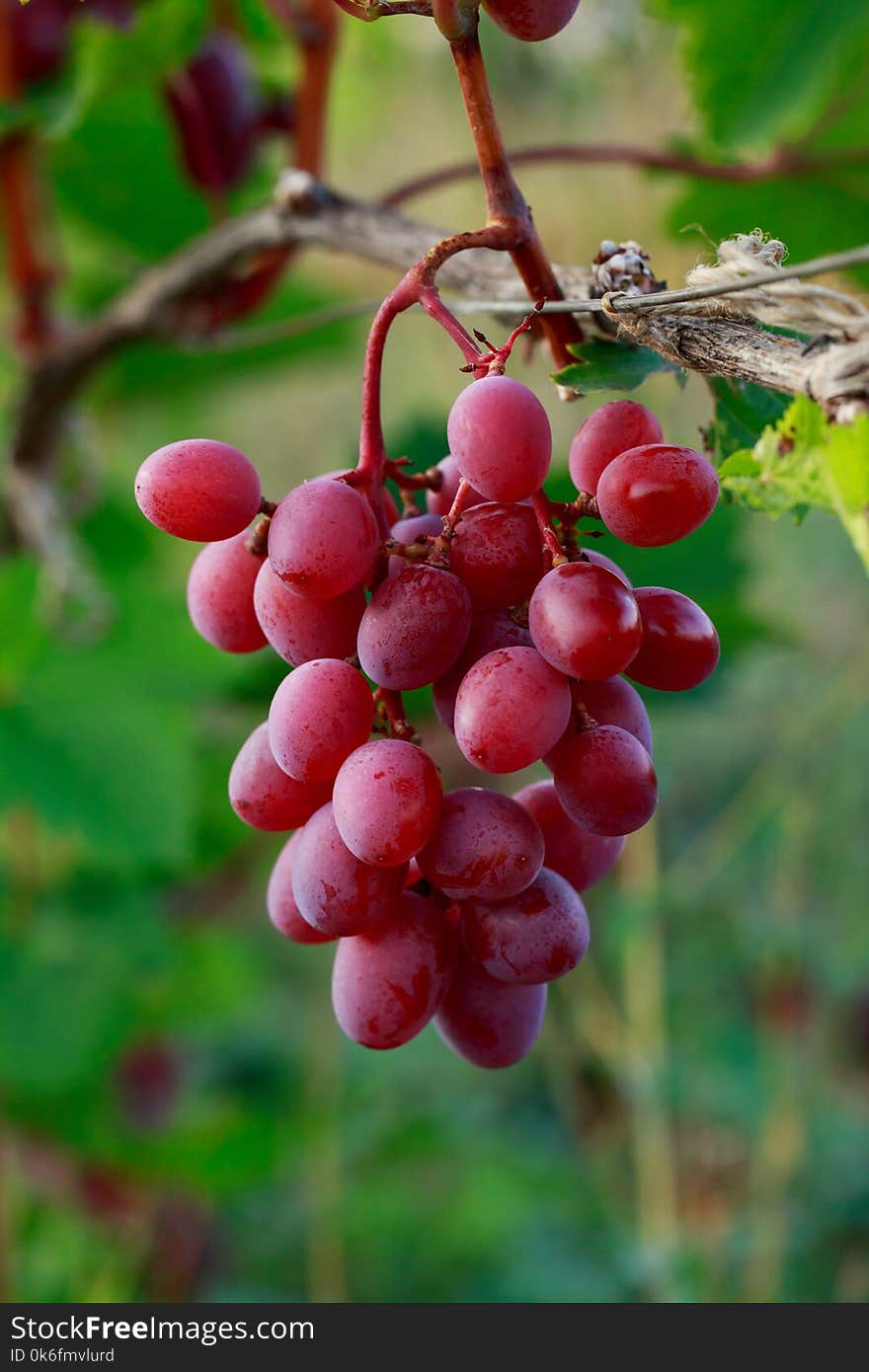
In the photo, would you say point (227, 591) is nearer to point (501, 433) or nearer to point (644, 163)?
point (501, 433)

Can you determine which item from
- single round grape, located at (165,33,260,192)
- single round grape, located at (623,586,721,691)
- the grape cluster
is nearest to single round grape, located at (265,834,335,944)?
the grape cluster

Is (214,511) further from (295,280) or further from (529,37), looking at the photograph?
(295,280)

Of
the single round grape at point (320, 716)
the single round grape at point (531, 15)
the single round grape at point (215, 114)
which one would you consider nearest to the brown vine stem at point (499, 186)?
the single round grape at point (531, 15)

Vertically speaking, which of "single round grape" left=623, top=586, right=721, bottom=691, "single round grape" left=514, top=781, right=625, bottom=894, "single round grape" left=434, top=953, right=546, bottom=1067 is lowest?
"single round grape" left=434, top=953, right=546, bottom=1067

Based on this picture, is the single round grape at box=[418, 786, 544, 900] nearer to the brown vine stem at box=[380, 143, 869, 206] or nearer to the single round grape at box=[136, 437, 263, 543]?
the single round grape at box=[136, 437, 263, 543]

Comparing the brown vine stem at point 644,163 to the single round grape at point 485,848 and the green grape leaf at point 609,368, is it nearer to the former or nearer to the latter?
the green grape leaf at point 609,368

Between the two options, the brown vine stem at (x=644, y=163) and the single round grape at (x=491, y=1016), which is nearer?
the single round grape at (x=491, y=1016)

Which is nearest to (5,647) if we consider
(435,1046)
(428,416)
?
(428,416)
